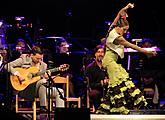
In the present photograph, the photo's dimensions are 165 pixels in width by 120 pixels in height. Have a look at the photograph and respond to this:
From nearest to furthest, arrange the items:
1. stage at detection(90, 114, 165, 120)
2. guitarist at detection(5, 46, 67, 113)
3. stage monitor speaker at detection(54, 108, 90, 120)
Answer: stage monitor speaker at detection(54, 108, 90, 120) → stage at detection(90, 114, 165, 120) → guitarist at detection(5, 46, 67, 113)

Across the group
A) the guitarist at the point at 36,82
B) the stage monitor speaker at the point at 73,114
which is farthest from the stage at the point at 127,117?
the guitarist at the point at 36,82

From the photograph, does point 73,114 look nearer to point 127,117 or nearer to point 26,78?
point 127,117

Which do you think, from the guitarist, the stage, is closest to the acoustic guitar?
Result: the guitarist

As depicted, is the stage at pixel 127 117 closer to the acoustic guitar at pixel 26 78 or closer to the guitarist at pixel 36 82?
the guitarist at pixel 36 82

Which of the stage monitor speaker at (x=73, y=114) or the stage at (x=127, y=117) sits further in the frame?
the stage at (x=127, y=117)

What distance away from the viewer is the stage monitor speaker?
4918 millimetres

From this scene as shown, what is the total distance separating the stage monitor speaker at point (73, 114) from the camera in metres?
4.92

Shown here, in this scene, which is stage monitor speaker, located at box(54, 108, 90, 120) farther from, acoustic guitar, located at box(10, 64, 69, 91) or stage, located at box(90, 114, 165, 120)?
acoustic guitar, located at box(10, 64, 69, 91)

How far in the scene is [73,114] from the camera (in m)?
4.98

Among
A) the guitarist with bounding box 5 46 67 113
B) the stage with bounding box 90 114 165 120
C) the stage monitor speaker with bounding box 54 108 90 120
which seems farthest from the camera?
the guitarist with bounding box 5 46 67 113

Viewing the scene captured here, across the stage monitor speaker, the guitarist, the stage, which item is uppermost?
the guitarist

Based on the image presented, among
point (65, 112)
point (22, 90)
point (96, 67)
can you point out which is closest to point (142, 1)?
point (96, 67)

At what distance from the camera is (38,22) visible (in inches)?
486

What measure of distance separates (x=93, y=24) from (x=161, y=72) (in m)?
4.24
